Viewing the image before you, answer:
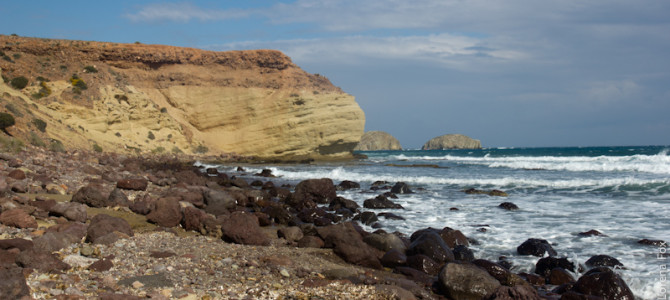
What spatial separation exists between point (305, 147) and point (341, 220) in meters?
33.2

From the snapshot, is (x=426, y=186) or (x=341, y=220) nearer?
(x=341, y=220)

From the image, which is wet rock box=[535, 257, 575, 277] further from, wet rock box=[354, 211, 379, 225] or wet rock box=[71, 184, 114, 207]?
wet rock box=[71, 184, 114, 207]

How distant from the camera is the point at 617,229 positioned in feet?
30.1

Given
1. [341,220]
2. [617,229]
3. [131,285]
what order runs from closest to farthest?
[131,285] → [617,229] → [341,220]

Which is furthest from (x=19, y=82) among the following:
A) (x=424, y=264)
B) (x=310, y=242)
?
(x=424, y=264)

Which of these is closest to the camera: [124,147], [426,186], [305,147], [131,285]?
[131,285]

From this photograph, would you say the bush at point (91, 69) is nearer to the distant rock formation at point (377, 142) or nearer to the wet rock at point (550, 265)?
the wet rock at point (550, 265)

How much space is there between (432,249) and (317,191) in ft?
24.6

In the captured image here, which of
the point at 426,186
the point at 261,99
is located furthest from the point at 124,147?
the point at 426,186

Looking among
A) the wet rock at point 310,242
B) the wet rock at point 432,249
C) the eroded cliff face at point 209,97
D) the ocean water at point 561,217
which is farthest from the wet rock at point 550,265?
the eroded cliff face at point 209,97

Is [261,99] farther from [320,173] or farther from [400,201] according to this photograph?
[400,201]

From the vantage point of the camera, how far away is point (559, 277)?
6.31m

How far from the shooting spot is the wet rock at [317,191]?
14.2 metres

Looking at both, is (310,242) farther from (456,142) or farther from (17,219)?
(456,142)
